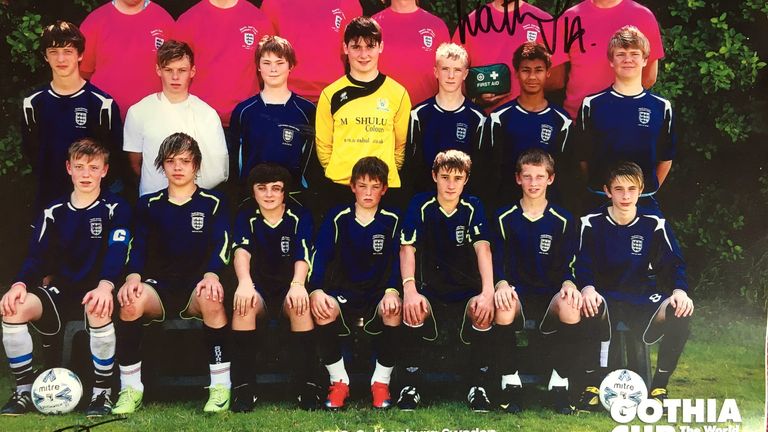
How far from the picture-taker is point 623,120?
13.1ft

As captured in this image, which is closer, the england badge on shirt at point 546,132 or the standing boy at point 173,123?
the standing boy at point 173,123

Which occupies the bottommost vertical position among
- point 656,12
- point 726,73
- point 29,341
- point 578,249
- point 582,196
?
point 29,341

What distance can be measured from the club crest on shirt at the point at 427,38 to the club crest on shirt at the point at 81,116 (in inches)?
67.2

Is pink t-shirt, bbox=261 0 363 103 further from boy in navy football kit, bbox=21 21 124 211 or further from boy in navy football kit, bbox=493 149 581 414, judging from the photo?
boy in navy football kit, bbox=493 149 581 414

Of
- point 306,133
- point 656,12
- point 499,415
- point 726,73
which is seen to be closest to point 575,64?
point 656,12

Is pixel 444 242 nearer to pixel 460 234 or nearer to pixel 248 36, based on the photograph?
pixel 460 234

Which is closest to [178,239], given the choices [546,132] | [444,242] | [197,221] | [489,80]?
[197,221]

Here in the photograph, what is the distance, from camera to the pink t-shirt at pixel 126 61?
12.8ft

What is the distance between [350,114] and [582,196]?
1264 millimetres

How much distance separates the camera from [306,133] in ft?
12.8

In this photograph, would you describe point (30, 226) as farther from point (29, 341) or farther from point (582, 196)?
point (582, 196)

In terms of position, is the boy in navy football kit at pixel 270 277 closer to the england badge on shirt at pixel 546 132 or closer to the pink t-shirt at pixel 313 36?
the pink t-shirt at pixel 313 36

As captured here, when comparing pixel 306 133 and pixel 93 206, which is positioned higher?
pixel 306 133

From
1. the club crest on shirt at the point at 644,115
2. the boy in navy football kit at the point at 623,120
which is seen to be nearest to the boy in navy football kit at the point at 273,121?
the boy in navy football kit at the point at 623,120
